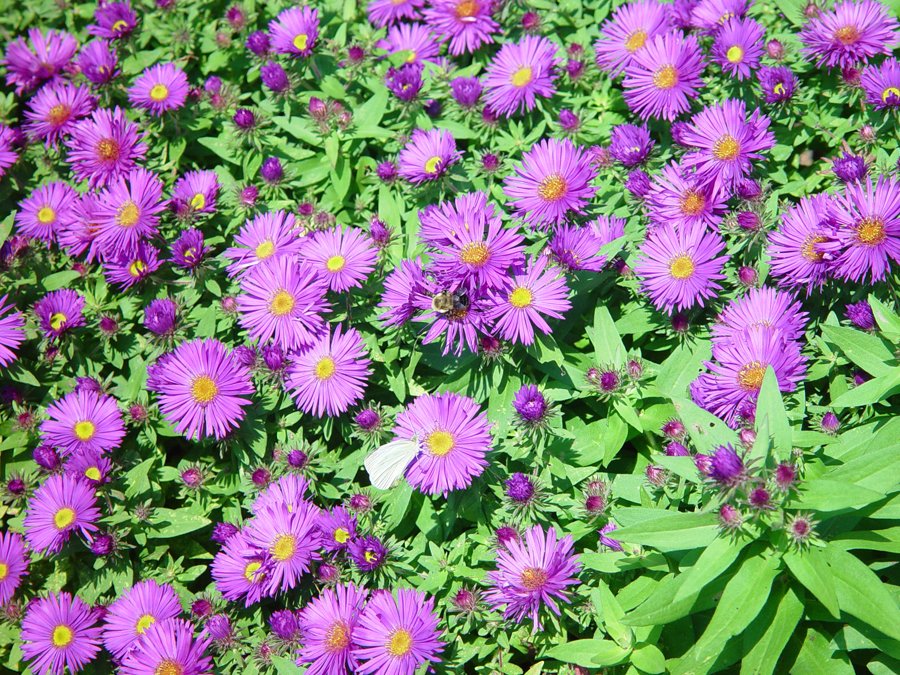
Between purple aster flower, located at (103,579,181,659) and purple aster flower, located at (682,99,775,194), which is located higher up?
purple aster flower, located at (682,99,775,194)

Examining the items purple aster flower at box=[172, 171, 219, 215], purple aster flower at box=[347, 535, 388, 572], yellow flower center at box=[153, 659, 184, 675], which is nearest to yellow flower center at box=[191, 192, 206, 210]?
purple aster flower at box=[172, 171, 219, 215]

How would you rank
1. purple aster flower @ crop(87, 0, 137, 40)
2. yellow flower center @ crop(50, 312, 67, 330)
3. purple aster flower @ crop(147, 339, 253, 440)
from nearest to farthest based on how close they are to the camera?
1. purple aster flower @ crop(147, 339, 253, 440)
2. yellow flower center @ crop(50, 312, 67, 330)
3. purple aster flower @ crop(87, 0, 137, 40)

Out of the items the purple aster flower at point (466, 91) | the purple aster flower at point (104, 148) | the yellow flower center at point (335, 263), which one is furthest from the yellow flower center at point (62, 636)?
the purple aster flower at point (466, 91)

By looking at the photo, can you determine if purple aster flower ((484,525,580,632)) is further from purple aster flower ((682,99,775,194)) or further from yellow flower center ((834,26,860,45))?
yellow flower center ((834,26,860,45))

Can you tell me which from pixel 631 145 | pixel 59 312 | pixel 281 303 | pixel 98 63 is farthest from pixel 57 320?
pixel 631 145

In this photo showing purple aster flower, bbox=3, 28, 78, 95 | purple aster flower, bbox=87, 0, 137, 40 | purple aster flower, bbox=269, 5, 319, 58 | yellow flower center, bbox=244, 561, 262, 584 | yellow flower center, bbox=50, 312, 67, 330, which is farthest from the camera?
purple aster flower, bbox=3, 28, 78, 95

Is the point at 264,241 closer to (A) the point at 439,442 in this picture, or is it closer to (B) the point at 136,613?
(A) the point at 439,442
